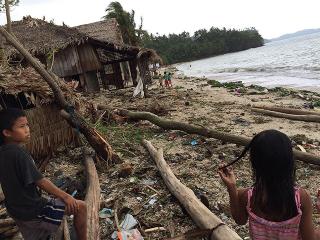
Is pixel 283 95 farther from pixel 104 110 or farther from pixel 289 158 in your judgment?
pixel 289 158

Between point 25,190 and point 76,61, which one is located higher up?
point 76,61

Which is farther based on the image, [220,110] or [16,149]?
[220,110]

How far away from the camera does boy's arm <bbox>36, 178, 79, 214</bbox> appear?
3014mm

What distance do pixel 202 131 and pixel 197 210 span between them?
4.21 metres

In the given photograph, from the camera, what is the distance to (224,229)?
3.88 metres

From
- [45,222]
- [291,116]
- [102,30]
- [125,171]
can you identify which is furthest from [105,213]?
[102,30]

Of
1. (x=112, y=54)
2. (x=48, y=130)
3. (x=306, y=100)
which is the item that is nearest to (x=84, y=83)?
(x=112, y=54)

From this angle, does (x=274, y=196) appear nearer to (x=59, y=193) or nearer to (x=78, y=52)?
(x=59, y=193)

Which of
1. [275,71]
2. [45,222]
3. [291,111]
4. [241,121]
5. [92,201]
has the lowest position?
[275,71]

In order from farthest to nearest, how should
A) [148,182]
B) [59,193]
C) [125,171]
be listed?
1. [125,171]
2. [148,182]
3. [59,193]

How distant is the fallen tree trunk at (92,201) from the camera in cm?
410

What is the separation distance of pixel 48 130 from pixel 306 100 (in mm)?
11209

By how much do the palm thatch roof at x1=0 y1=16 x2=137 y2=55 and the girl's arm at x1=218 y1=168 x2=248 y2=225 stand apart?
1717 cm

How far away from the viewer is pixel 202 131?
858cm
